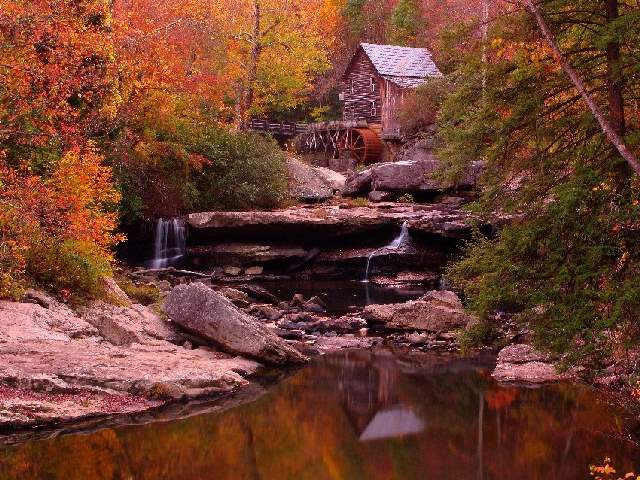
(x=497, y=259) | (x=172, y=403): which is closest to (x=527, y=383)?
(x=497, y=259)

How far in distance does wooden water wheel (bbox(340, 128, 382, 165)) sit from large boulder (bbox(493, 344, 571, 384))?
31259mm

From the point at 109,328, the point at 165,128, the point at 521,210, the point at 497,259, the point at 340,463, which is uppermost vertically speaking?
the point at 165,128

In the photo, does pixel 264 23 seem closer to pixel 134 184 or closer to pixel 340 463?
pixel 134 184

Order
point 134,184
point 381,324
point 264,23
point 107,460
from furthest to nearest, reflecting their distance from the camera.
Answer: point 264,23 < point 134,184 < point 381,324 < point 107,460

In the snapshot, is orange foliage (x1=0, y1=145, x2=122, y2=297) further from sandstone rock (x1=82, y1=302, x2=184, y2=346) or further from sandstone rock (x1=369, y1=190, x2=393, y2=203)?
sandstone rock (x1=369, y1=190, x2=393, y2=203)

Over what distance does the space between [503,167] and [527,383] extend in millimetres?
→ 4616

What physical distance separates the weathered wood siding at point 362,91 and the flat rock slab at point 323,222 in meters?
18.4

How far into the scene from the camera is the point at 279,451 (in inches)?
435

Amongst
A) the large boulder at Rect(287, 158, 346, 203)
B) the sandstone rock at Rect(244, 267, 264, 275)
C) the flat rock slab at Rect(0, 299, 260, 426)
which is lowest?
the sandstone rock at Rect(244, 267, 264, 275)

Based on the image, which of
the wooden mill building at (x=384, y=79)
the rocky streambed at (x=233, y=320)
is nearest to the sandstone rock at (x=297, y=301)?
the rocky streambed at (x=233, y=320)

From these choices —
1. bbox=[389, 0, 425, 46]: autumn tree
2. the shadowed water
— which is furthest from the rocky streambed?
bbox=[389, 0, 425, 46]: autumn tree

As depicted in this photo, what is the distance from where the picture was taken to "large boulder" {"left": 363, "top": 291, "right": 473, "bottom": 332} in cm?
1912

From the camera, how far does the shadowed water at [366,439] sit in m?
10.1

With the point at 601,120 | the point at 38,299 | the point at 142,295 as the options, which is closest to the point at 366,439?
the point at 601,120
